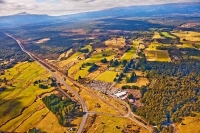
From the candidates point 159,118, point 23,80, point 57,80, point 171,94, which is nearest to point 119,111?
point 159,118

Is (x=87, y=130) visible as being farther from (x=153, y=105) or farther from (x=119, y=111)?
(x=153, y=105)

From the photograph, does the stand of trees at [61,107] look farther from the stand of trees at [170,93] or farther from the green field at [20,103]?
the stand of trees at [170,93]

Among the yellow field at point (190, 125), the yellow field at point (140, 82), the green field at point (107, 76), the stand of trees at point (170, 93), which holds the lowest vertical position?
the green field at point (107, 76)

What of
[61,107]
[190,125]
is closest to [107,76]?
[61,107]

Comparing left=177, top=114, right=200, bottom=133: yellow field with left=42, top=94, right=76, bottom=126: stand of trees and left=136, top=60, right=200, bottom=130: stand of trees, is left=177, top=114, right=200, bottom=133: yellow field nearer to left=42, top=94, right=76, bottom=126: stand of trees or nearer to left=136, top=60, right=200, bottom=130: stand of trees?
left=136, top=60, right=200, bottom=130: stand of trees

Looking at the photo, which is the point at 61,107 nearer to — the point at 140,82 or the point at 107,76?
the point at 107,76

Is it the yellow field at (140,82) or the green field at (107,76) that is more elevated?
the yellow field at (140,82)

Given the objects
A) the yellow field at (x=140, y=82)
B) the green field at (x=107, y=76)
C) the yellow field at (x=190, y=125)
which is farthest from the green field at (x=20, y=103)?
the yellow field at (x=190, y=125)

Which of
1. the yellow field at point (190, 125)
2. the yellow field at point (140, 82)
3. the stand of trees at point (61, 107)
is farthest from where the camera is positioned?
the yellow field at point (140, 82)
